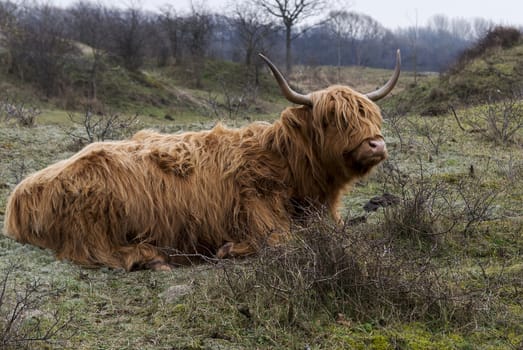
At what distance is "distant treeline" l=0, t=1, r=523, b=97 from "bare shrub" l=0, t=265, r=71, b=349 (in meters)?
23.2

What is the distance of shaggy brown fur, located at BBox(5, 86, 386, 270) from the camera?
376cm

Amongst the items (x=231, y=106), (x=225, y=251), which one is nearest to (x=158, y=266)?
(x=225, y=251)

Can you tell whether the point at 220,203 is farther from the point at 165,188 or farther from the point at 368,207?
the point at 368,207

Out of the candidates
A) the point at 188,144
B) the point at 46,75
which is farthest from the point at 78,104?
the point at 188,144

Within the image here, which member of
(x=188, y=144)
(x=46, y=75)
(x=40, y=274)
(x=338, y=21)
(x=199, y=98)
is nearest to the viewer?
(x=40, y=274)

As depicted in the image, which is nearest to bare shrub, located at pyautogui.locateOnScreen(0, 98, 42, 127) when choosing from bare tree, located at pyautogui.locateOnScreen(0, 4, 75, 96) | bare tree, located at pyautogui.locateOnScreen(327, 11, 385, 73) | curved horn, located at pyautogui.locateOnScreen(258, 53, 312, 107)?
curved horn, located at pyautogui.locateOnScreen(258, 53, 312, 107)

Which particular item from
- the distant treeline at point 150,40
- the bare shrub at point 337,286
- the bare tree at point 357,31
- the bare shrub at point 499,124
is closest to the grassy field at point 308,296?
the bare shrub at point 337,286

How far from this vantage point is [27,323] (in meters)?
2.48

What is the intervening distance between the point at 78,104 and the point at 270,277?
71.2ft

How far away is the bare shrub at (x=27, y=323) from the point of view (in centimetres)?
219

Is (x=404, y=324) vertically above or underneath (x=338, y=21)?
underneath

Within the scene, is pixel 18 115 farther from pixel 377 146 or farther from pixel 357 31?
pixel 357 31

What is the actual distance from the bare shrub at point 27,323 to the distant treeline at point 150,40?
23169mm

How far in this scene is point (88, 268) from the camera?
3.60m
